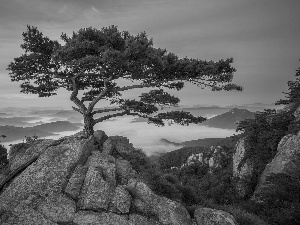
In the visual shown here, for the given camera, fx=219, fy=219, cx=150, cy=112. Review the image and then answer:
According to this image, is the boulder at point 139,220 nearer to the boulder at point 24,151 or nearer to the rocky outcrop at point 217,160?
the boulder at point 24,151

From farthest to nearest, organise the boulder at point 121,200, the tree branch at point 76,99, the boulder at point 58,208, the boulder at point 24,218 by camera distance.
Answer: the tree branch at point 76,99, the boulder at point 121,200, the boulder at point 58,208, the boulder at point 24,218

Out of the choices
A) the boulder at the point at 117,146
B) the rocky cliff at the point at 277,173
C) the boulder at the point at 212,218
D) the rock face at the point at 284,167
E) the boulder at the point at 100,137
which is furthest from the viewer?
the rock face at the point at 284,167

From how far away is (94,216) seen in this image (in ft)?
30.9

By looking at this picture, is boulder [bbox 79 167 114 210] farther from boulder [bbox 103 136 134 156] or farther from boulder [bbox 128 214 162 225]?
boulder [bbox 103 136 134 156]

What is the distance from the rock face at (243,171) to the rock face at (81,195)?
19027 mm

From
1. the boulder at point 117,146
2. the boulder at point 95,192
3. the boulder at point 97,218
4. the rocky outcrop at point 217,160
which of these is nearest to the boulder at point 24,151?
the boulder at point 117,146

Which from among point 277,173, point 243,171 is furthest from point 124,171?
point 243,171

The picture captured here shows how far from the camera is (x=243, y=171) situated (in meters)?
27.8

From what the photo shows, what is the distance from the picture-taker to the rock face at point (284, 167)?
763 inches

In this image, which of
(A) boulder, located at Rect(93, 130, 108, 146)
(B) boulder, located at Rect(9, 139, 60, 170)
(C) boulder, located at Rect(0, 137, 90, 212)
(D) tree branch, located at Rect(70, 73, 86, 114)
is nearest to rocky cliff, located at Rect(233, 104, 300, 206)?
(A) boulder, located at Rect(93, 130, 108, 146)

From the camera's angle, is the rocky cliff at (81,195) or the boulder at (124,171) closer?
the rocky cliff at (81,195)

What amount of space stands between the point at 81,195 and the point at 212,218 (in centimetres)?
618

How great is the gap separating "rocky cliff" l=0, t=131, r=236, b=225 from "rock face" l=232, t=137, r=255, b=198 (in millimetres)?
18338

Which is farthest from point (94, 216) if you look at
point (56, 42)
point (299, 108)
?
point (299, 108)
